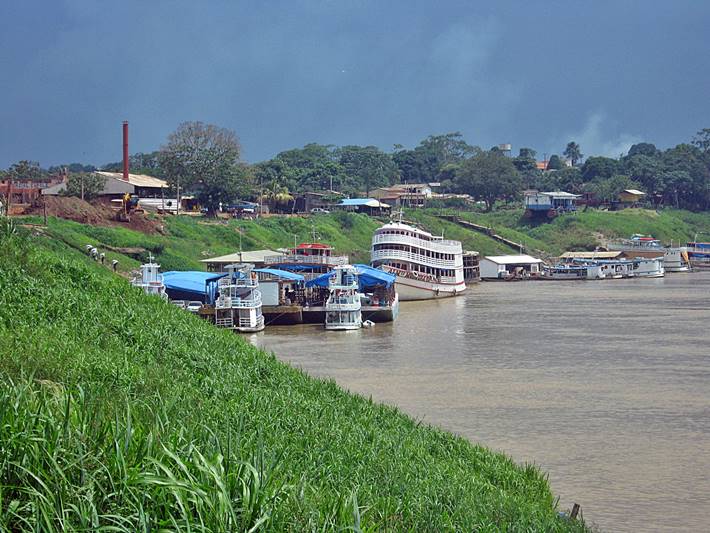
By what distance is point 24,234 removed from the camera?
74.1ft

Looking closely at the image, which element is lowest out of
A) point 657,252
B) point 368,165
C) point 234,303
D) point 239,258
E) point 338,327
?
point 338,327

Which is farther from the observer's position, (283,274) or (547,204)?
(547,204)

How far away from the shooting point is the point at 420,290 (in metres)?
54.5

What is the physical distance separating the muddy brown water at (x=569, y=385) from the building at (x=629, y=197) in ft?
188

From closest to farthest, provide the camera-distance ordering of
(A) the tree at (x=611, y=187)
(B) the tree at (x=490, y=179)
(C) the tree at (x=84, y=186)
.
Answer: (C) the tree at (x=84, y=186)
(B) the tree at (x=490, y=179)
(A) the tree at (x=611, y=187)

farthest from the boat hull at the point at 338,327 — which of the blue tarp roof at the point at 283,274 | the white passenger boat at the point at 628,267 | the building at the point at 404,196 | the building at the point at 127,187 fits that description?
the building at the point at 404,196

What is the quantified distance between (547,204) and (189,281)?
6119 centimetres

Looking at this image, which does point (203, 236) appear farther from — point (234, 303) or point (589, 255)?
point (589, 255)

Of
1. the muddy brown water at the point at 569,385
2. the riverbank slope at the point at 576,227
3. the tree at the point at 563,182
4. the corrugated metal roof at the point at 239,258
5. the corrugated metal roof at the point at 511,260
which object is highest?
the tree at the point at 563,182

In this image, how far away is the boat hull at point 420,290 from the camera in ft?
176

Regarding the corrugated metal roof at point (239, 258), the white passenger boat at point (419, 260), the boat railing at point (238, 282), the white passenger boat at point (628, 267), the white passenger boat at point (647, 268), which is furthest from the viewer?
the white passenger boat at point (647, 268)

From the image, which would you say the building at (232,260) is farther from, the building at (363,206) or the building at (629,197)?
the building at (629,197)

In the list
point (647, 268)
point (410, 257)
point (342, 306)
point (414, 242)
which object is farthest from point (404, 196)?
point (342, 306)

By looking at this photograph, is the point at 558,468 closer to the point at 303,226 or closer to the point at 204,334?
the point at 204,334
